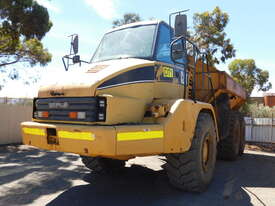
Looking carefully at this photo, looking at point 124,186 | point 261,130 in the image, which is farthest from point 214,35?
point 124,186

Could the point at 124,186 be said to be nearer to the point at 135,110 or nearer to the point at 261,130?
the point at 135,110

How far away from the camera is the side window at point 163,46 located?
15.4 feet

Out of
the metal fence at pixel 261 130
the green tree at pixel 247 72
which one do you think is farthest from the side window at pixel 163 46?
the green tree at pixel 247 72

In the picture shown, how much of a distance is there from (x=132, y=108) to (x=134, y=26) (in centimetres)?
194

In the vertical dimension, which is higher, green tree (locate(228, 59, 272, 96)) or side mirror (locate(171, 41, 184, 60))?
green tree (locate(228, 59, 272, 96))

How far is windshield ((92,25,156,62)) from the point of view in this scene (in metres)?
4.73

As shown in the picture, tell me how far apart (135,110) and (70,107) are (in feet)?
3.04

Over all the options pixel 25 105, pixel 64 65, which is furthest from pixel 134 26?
pixel 25 105

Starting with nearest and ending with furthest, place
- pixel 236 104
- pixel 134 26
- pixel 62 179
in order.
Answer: pixel 134 26
pixel 62 179
pixel 236 104

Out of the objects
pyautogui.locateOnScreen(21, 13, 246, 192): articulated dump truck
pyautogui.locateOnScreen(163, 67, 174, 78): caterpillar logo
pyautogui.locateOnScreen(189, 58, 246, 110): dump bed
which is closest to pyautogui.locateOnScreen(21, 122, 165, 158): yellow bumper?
pyautogui.locateOnScreen(21, 13, 246, 192): articulated dump truck

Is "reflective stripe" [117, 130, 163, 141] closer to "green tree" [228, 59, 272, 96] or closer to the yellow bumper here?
the yellow bumper

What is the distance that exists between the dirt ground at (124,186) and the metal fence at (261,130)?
7.53 metres

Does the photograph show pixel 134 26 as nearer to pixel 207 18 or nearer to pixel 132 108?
pixel 132 108

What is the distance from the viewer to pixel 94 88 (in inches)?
147
